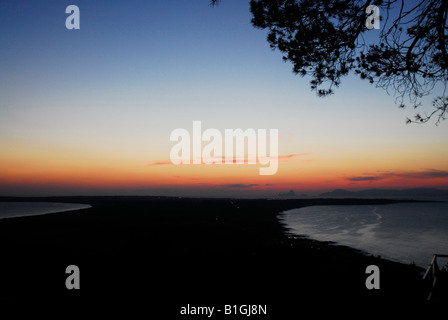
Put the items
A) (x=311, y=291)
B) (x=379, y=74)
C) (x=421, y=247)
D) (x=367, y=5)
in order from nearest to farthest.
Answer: (x=367, y=5), (x=379, y=74), (x=311, y=291), (x=421, y=247)

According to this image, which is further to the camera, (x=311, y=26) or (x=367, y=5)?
(x=311, y=26)

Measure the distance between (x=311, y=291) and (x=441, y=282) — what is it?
4618 mm

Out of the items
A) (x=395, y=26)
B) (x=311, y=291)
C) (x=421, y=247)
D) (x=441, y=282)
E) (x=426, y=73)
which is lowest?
(x=421, y=247)

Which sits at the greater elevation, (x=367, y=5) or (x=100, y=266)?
(x=367, y=5)
